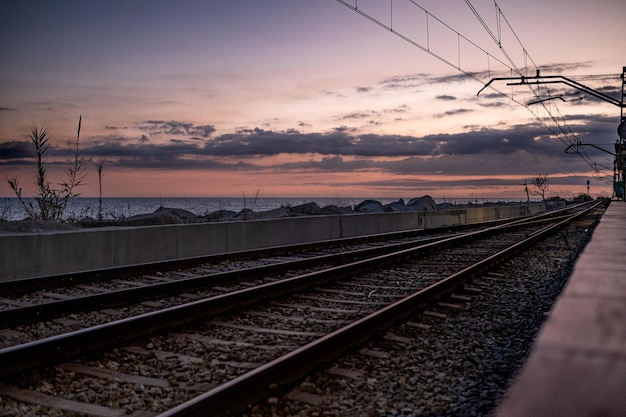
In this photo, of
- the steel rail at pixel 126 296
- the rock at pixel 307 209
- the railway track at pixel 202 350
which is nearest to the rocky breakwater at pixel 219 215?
the rock at pixel 307 209

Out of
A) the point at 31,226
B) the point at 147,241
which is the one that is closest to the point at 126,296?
the point at 147,241

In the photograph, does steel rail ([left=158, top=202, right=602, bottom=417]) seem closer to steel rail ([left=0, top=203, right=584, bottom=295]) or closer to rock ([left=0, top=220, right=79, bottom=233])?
steel rail ([left=0, top=203, right=584, bottom=295])

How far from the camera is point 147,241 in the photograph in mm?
13930

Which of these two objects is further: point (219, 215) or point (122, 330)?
point (219, 215)

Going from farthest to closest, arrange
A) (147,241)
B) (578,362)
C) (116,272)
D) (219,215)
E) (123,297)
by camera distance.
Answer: (219,215), (147,241), (116,272), (123,297), (578,362)

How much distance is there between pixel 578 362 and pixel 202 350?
366 cm

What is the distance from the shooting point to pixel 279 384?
17.1 feet

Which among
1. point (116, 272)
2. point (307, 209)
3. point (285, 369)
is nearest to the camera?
point (285, 369)

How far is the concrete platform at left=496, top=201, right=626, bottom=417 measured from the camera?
4.27m

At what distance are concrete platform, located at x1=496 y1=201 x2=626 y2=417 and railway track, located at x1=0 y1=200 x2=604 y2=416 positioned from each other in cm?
189

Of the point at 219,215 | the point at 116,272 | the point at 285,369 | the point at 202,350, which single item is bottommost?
the point at 202,350

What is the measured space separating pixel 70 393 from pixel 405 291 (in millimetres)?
6577

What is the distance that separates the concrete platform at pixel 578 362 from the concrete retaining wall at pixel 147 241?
8.67 metres

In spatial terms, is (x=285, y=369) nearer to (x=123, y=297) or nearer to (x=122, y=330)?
(x=122, y=330)
